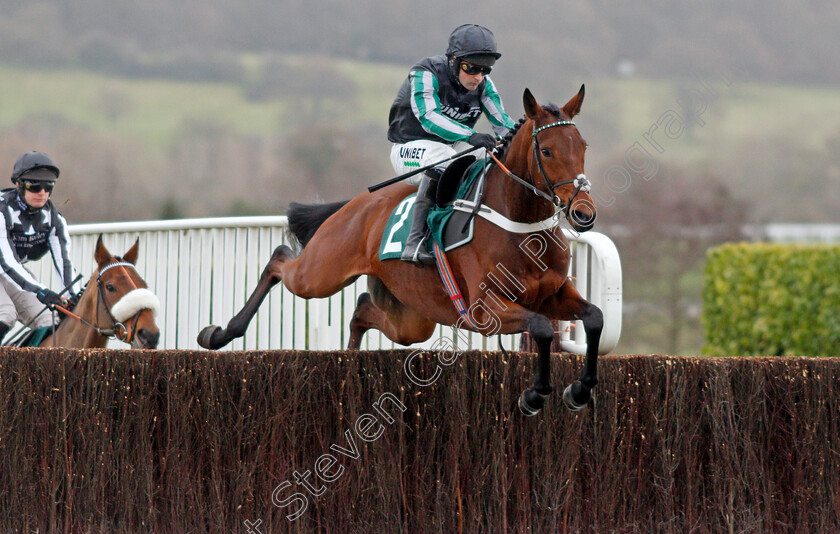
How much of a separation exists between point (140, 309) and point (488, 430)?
2.66 meters

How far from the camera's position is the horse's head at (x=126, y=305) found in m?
6.07

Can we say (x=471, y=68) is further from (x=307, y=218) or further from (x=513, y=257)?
(x=307, y=218)

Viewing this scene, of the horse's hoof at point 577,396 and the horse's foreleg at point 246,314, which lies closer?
the horse's hoof at point 577,396

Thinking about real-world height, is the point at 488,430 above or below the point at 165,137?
below

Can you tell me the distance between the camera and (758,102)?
1389 inches

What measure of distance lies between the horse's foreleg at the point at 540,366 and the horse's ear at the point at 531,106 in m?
0.98

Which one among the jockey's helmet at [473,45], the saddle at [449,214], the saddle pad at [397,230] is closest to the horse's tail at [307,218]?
the saddle pad at [397,230]

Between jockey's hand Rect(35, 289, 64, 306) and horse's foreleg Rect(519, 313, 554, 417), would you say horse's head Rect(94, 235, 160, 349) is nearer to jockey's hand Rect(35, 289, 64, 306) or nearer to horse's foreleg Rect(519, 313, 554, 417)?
jockey's hand Rect(35, 289, 64, 306)

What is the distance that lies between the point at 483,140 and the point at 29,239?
11.7ft

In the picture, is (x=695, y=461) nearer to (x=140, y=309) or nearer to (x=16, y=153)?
(x=140, y=309)

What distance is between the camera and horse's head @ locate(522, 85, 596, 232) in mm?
4148

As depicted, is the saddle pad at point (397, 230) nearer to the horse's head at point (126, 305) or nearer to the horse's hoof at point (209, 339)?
the horse's hoof at point (209, 339)

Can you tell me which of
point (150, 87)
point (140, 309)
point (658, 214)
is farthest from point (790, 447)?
point (150, 87)

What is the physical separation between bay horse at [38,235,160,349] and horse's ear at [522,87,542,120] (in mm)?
2893
